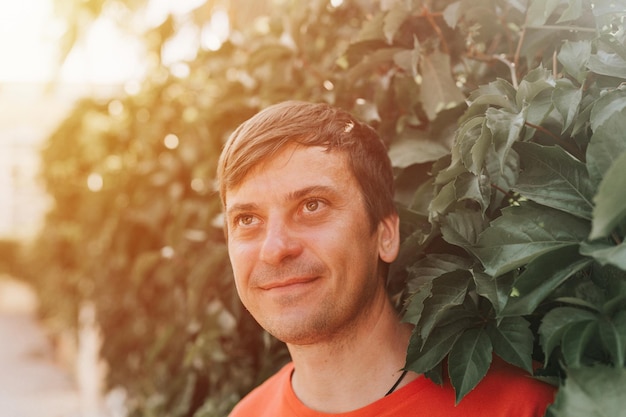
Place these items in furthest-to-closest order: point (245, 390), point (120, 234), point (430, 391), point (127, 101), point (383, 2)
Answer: point (127, 101) → point (120, 234) → point (245, 390) → point (383, 2) → point (430, 391)

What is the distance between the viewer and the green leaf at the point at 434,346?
4.31ft

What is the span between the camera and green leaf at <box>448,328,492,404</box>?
1.26 m

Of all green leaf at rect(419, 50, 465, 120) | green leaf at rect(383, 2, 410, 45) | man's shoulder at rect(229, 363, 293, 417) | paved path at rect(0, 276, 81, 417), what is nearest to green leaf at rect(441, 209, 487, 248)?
green leaf at rect(419, 50, 465, 120)

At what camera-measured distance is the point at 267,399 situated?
1.91m

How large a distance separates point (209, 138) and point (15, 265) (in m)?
17.5

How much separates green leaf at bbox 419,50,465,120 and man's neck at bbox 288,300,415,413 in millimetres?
519

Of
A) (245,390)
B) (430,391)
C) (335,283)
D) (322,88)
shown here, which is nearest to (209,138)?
(322,88)

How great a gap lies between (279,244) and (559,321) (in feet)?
2.11

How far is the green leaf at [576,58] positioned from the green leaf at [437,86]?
0.43 m

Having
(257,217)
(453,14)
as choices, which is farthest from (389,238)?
(453,14)

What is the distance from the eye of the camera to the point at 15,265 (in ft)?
60.8

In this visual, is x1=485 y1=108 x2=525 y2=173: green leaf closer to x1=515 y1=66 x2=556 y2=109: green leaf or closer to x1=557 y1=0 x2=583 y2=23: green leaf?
x1=515 y1=66 x2=556 y2=109: green leaf

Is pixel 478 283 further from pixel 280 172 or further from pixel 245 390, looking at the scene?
pixel 245 390

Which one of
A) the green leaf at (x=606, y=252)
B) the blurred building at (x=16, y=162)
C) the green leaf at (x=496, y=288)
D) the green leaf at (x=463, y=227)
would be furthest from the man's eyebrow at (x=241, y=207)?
the blurred building at (x=16, y=162)
